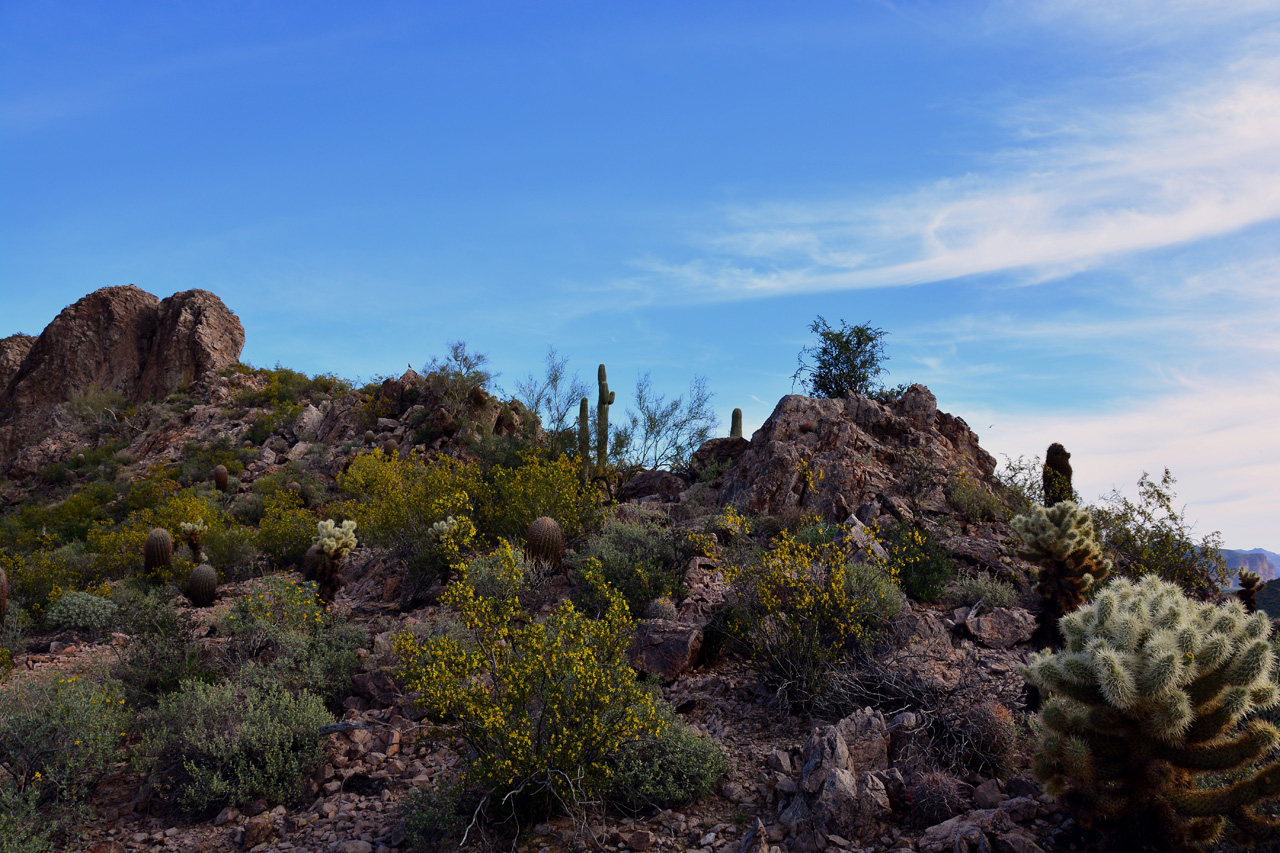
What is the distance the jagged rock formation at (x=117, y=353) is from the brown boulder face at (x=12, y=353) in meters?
0.95

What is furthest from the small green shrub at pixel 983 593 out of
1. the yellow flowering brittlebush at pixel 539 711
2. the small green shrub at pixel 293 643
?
the small green shrub at pixel 293 643

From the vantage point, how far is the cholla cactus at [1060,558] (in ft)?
21.7

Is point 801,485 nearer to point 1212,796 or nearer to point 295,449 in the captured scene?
point 1212,796

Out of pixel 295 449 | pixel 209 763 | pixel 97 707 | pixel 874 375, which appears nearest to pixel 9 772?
pixel 97 707

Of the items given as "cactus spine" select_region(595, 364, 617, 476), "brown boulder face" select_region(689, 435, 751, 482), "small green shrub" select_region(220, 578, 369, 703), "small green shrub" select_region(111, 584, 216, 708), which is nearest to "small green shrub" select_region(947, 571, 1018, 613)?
"small green shrub" select_region(220, 578, 369, 703)

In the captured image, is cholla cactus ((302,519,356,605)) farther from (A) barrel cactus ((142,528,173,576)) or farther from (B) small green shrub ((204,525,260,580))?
(A) barrel cactus ((142,528,173,576))

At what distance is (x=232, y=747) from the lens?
6168 mm

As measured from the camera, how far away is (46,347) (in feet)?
123

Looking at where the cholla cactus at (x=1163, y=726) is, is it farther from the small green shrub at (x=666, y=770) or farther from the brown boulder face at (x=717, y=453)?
the brown boulder face at (x=717, y=453)

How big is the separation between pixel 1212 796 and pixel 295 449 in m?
26.6

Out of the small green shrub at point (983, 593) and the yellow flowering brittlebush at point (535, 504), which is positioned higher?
the yellow flowering brittlebush at point (535, 504)

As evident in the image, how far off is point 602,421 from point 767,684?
13.5 metres

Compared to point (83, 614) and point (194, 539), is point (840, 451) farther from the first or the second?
point (194, 539)

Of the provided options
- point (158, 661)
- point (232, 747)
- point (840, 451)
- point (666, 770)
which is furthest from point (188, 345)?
point (666, 770)
